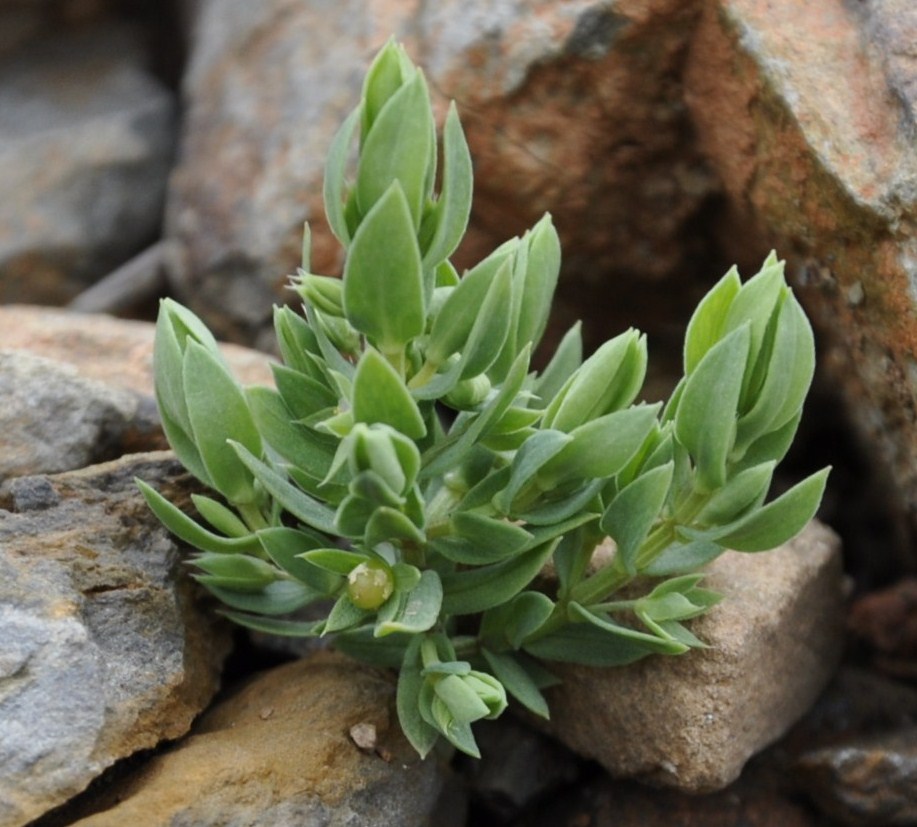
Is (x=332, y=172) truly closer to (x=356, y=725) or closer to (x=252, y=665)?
(x=356, y=725)

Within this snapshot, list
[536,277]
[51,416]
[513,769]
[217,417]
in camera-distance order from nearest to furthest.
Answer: [217,417], [536,277], [51,416], [513,769]

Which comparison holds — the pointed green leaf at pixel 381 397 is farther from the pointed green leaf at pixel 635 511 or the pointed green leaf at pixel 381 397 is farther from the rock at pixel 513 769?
the rock at pixel 513 769

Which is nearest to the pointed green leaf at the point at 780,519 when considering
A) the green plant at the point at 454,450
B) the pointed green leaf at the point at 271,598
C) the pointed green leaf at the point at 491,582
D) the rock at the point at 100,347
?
the green plant at the point at 454,450

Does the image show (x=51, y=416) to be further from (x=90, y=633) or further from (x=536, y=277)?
(x=536, y=277)

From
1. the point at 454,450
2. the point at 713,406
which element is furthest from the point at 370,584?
the point at 713,406

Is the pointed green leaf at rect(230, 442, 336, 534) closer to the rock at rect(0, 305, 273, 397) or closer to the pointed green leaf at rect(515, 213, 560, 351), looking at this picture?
the pointed green leaf at rect(515, 213, 560, 351)

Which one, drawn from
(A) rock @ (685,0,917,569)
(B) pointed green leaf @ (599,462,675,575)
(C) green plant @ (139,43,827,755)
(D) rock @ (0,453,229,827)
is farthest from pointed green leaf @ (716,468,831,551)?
(D) rock @ (0,453,229,827)
